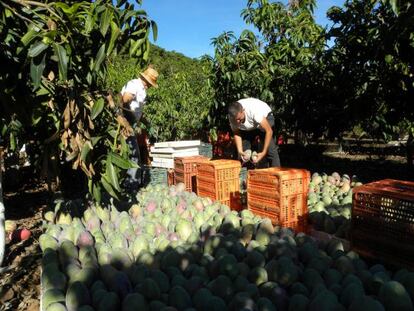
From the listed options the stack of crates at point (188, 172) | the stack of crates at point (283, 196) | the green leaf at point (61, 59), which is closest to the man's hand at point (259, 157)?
the stack of crates at point (188, 172)

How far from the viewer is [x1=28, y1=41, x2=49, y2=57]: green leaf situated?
6.39 ft

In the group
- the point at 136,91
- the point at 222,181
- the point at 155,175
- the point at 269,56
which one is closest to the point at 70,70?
the point at 136,91

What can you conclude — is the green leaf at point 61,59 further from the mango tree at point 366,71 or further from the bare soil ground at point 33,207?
the mango tree at point 366,71

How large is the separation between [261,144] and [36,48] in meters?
2.99

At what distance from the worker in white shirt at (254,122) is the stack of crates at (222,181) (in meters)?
0.44

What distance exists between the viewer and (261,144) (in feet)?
14.8

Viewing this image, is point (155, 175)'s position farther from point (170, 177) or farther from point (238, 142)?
point (238, 142)

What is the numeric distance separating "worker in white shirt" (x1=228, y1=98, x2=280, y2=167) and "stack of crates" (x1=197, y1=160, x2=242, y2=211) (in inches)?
17.2

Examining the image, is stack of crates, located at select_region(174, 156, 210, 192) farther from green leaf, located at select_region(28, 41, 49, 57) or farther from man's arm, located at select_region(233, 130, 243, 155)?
green leaf, located at select_region(28, 41, 49, 57)

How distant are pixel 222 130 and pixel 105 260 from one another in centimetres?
384

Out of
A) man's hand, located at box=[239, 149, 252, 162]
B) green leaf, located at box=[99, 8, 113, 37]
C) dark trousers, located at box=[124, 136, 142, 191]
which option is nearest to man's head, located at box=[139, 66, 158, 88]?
dark trousers, located at box=[124, 136, 142, 191]

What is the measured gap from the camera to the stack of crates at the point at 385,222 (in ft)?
7.09

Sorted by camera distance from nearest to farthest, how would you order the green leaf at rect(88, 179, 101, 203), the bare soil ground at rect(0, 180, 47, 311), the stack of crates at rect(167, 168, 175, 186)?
the bare soil ground at rect(0, 180, 47, 311) < the green leaf at rect(88, 179, 101, 203) < the stack of crates at rect(167, 168, 175, 186)

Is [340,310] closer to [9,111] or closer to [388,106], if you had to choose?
[9,111]
